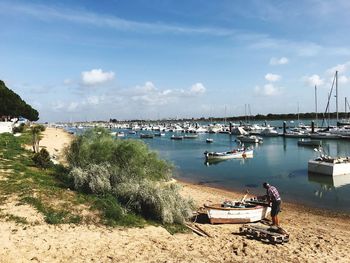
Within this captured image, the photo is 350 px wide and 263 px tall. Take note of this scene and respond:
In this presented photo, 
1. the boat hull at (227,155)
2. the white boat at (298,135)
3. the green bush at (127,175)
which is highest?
the green bush at (127,175)

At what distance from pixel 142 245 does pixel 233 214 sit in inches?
236

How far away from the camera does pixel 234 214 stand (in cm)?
1831

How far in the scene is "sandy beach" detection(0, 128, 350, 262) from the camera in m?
12.4

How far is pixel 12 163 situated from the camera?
23.5m

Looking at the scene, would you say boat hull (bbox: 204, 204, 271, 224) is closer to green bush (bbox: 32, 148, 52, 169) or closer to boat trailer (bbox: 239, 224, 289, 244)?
boat trailer (bbox: 239, 224, 289, 244)

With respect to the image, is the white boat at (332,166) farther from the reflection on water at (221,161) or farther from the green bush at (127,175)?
the green bush at (127,175)

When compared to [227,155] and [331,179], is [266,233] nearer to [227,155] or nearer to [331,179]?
[331,179]

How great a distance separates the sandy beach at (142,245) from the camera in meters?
12.4

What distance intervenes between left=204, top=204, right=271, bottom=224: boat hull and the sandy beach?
2.48 ft

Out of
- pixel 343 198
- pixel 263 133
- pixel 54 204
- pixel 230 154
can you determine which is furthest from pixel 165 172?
pixel 263 133

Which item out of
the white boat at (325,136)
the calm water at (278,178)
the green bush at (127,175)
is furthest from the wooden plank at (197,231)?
the white boat at (325,136)

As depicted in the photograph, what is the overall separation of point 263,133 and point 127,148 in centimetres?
8997

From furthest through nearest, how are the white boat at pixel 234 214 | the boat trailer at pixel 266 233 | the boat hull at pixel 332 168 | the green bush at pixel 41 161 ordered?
the boat hull at pixel 332 168 → the green bush at pixel 41 161 → the white boat at pixel 234 214 → the boat trailer at pixel 266 233

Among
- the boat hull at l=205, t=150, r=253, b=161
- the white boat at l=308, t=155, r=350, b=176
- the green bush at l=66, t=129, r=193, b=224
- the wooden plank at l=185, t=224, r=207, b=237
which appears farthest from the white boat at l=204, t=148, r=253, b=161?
the wooden plank at l=185, t=224, r=207, b=237
